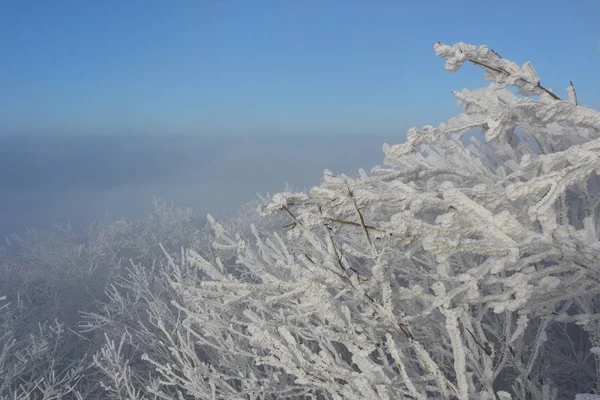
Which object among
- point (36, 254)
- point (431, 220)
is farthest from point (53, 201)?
point (431, 220)

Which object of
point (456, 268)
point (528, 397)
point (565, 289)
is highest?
point (565, 289)

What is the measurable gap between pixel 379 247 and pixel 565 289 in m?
0.95

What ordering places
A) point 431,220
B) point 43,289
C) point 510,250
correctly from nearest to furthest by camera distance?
point 510,250 < point 431,220 < point 43,289

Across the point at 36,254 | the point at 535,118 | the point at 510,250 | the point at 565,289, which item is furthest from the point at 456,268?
the point at 36,254

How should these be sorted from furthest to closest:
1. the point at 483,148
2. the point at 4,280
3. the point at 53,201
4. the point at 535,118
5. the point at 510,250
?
the point at 53,201
the point at 4,280
the point at 483,148
the point at 535,118
the point at 510,250

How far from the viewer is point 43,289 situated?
11.4m

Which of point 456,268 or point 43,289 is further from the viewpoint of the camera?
point 43,289

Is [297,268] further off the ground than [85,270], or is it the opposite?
[297,268]

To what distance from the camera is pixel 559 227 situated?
176 cm

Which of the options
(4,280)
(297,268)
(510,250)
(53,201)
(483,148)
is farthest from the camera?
(53,201)

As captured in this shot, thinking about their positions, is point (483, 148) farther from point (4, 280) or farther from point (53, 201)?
point (53, 201)

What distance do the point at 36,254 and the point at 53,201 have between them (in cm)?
10558

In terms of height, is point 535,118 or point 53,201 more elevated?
point 535,118

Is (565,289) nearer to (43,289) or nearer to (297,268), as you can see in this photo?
(297,268)
